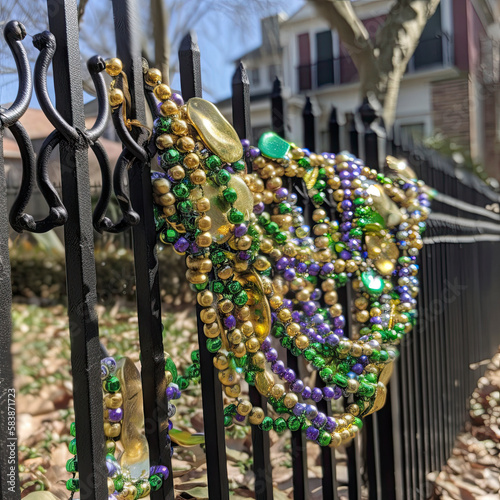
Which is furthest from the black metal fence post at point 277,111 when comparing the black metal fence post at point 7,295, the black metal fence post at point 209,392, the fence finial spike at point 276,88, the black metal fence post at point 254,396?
the black metal fence post at point 7,295

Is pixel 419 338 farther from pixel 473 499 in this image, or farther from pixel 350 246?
pixel 350 246

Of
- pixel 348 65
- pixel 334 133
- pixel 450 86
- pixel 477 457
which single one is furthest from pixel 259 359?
pixel 348 65

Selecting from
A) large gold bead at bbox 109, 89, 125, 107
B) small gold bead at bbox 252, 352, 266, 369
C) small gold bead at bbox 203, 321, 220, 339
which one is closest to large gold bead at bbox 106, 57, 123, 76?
large gold bead at bbox 109, 89, 125, 107

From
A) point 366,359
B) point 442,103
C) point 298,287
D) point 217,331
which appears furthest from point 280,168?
point 442,103

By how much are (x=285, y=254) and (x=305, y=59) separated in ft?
62.6

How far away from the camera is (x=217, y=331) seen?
1.07 m

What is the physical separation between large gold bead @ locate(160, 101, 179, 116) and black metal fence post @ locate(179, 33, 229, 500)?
13 cm

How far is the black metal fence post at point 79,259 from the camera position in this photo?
0.77 m

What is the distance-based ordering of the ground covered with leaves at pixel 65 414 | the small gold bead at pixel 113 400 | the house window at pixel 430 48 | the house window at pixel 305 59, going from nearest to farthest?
the small gold bead at pixel 113 400 → the ground covered with leaves at pixel 65 414 → the house window at pixel 430 48 → the house window at pixel 305 59

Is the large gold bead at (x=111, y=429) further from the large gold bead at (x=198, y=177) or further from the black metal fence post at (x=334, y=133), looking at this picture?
the black metal fence post at (x=334, y=133)

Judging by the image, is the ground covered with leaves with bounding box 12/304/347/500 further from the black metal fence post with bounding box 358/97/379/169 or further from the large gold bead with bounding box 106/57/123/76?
the large gold bead with bounding box 106/57/123/76

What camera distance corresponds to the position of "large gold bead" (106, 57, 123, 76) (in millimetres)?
858

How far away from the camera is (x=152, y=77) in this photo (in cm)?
97

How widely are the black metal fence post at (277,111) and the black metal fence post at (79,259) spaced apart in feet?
2.46
